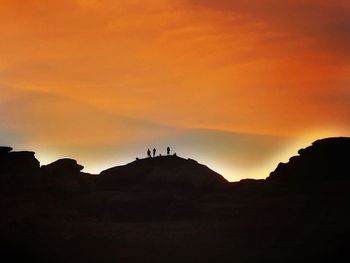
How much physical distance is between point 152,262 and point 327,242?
38149 millimetres

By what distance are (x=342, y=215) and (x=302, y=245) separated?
13.1 metres

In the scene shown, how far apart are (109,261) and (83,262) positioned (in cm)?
605

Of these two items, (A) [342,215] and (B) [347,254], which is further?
(A) [342,215]

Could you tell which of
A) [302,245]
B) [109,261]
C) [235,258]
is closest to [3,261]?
[109,261]

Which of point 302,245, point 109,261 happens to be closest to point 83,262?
point 109,261

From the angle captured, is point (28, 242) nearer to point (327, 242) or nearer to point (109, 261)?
point (109, 261)

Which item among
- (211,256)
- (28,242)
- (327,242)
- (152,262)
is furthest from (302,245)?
(28,242)

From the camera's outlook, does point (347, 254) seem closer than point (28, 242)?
Yes

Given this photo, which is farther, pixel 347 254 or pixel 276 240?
pixel 276 240

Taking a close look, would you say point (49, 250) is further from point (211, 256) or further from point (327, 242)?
point (327, 242)

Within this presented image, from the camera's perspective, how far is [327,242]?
189625mm

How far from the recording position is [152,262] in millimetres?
198375

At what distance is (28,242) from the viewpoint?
199750mm

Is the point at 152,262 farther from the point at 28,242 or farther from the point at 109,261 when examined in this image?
the point at 28,242
